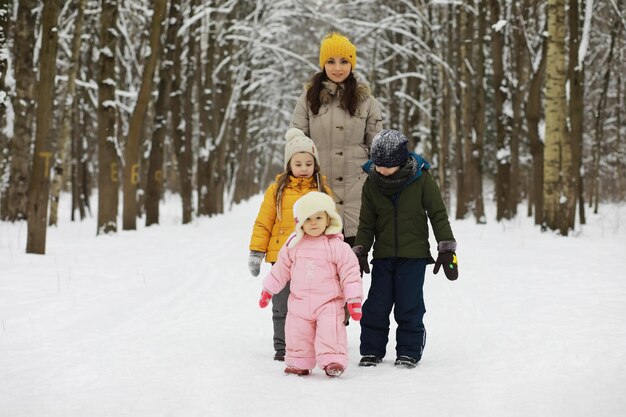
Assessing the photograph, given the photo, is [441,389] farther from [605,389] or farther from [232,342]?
[232,342]

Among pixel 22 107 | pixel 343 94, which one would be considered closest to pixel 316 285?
pixel 343 94

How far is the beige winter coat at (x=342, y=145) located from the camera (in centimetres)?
513

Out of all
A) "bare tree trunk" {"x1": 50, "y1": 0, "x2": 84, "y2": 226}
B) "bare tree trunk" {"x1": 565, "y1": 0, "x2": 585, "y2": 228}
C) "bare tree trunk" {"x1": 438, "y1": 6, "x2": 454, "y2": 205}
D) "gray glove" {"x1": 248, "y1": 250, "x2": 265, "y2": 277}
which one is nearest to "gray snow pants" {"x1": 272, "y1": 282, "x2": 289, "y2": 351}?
"gray glove" {"x1": 248, "y1": 250, "x2": 265, "y2": 277}

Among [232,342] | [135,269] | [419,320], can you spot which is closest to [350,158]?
[419,320]

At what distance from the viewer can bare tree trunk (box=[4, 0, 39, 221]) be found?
15703 mm

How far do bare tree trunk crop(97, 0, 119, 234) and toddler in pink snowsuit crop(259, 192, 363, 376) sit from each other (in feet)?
34.3

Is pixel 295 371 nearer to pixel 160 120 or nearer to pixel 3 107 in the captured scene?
pixel 3 107

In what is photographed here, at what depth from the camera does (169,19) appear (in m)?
18.0

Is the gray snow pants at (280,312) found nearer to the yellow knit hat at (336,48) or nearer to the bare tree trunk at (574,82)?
the yellow knit hat at (336,48)

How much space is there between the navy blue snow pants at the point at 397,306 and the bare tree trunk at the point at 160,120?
13768 mm

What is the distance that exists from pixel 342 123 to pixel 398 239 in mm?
1057

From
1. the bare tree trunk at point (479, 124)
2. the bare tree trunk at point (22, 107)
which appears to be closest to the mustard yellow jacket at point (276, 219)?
the bare tree trunk at point (22, 107)

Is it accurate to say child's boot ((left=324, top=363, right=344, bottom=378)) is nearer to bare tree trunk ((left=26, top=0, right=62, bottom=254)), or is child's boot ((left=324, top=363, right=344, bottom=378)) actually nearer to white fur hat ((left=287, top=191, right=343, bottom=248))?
white fur hat ((left=287, top=191, right=343, bottom=248))

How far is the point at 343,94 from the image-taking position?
16.8 feet
